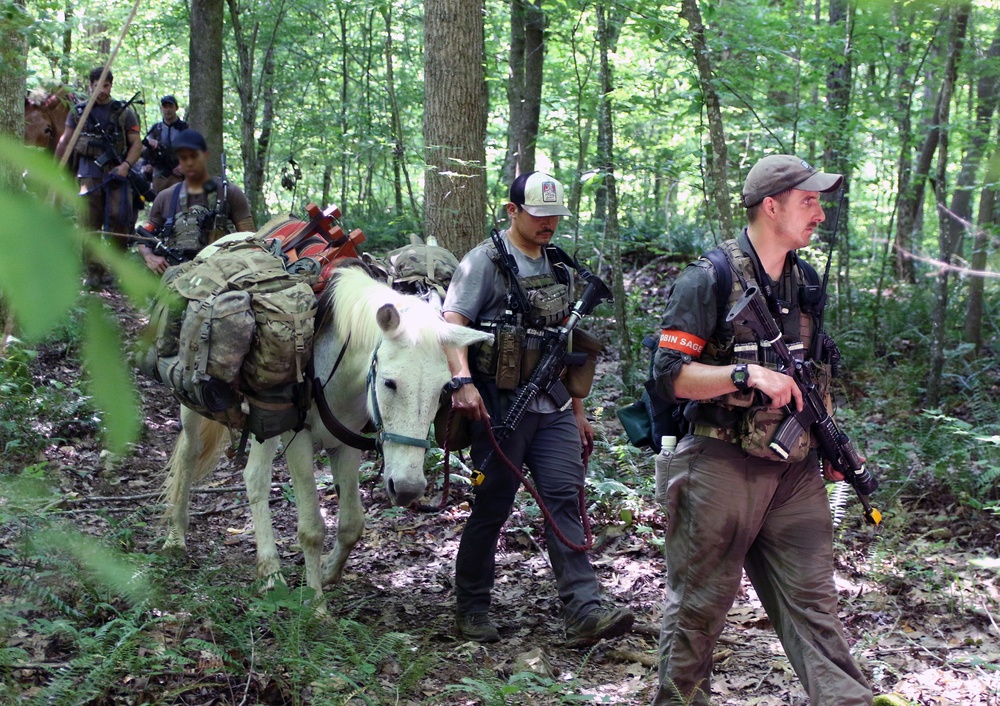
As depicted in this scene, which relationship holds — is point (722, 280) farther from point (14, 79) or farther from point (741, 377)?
point (14, 79)

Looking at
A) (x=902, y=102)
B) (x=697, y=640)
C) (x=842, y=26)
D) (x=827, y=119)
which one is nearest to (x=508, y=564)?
(x=697, y=640)

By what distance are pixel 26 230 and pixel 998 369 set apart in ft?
37.4

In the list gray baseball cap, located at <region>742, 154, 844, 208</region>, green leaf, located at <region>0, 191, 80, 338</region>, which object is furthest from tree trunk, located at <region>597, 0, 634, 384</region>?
green leaf, located at <region>0, 191, 80, 338</region>

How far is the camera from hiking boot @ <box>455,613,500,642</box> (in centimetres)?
485

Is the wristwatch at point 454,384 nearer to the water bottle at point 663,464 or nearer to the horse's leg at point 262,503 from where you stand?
the water bottle at point 663,464

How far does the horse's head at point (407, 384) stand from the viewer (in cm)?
414

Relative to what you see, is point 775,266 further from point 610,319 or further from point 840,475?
point 610,319

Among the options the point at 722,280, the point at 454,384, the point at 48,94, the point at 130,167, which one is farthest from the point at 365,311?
the point at 48,94

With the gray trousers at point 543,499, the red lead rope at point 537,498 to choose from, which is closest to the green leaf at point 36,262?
the red lead rope at point 537,498

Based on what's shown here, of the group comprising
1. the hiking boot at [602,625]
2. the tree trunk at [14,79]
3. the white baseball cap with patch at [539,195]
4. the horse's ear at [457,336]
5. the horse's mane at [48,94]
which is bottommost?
the hiking boot at [602,625]

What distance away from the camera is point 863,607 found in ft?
17.4

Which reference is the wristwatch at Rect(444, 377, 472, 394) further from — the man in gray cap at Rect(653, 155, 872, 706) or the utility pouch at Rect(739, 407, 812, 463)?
the utility pouch at Rect(739, 407, 812, 463)

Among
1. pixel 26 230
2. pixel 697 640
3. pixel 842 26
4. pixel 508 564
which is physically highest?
pixel 842 26

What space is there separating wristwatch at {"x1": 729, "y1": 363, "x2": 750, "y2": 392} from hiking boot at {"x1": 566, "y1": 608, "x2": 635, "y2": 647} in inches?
76.6
